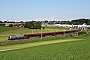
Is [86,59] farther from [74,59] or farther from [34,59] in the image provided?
[34,59]

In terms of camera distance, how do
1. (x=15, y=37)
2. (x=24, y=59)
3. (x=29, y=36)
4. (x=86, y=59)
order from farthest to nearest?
(x=29, y=36)
(x=15, y=37)
(x=24, y=59)
(x=86, y=59)

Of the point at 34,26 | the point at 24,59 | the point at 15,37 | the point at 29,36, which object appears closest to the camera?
the point at 24,59

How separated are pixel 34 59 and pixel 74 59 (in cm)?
394

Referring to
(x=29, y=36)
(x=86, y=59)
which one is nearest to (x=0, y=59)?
(x=86, y=59)

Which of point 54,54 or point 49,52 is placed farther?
point 49,52

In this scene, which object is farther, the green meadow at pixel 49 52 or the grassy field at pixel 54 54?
the green meadow at pixel 49 52

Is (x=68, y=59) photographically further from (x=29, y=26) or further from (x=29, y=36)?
(x=29, y=26)

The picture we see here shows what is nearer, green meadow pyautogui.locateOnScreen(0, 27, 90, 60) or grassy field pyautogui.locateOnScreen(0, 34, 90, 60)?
grassy field pyautogui.locateOnScreen(0, 34, 90, 60)

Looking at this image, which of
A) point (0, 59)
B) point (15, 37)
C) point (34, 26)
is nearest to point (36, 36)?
point (15, 37)

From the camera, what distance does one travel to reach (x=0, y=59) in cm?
2034

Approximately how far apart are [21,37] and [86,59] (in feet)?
156

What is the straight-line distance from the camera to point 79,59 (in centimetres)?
1831

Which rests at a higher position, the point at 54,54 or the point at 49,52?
the point at 54,54

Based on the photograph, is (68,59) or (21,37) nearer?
(68,59)
